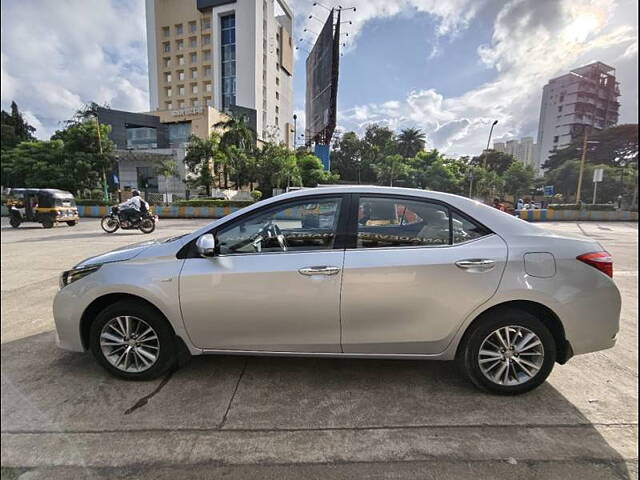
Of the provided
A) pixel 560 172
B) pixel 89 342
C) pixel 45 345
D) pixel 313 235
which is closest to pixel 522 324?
pixel 313 235

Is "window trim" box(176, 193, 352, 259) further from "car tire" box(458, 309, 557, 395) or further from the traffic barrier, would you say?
the traffic barrier

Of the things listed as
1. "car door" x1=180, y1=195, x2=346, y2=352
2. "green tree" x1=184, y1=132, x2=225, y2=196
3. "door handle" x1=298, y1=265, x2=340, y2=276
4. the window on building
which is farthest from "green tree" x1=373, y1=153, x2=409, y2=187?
"door handle" x1=298, y1=265, x2=340, y2=276

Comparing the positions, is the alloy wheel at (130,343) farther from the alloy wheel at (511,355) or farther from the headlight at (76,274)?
the alloy wheel at (511,355)

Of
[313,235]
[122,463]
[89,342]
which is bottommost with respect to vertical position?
[122,463]

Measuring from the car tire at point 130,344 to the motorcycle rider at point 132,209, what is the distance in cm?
1029

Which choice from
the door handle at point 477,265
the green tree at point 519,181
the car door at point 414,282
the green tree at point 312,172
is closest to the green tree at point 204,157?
the green tree at point 312,172

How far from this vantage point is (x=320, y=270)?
2201 millimetres

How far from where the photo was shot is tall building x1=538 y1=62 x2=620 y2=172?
3100 mm

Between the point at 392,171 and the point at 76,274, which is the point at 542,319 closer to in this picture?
the point at 76,274

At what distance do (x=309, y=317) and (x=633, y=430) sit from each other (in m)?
2.20

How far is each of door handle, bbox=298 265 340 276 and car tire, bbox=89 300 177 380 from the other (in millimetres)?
1168

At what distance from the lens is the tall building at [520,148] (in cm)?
5253

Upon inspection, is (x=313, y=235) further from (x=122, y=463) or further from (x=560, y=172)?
(x=560, y=172)

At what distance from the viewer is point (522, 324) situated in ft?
7.45
